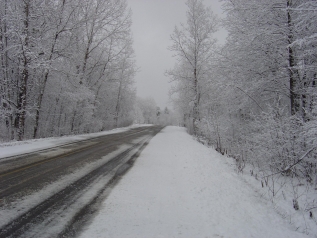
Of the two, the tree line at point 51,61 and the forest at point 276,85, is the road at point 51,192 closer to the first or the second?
the forest at point 276,85

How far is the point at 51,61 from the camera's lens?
11.3 metres

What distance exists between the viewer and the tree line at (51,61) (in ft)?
37.2

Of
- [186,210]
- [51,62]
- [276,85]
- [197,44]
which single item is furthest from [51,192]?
[197,44]

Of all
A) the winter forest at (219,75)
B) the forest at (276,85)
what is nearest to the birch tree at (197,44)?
the winter forest at (219,75)

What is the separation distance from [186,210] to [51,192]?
3.06m

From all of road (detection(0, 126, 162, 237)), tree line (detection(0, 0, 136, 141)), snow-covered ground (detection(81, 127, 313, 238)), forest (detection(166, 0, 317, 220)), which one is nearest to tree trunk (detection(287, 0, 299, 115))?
forest (detection(166, 0, 317, 220))

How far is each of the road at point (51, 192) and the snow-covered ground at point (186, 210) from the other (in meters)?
0.39

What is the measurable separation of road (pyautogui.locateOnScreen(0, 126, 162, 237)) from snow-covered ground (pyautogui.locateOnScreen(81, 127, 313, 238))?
39 centimetres

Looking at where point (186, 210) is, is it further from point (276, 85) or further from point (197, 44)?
point (197, 44)

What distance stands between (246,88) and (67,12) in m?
14.8

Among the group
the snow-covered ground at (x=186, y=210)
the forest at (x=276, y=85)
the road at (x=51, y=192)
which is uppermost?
Answer: the forest at (x=276, y=85)

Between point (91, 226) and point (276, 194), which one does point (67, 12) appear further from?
point (276, 194)

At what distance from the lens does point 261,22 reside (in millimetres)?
7289

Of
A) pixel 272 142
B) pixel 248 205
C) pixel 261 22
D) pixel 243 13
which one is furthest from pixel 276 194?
pixel 243 13
